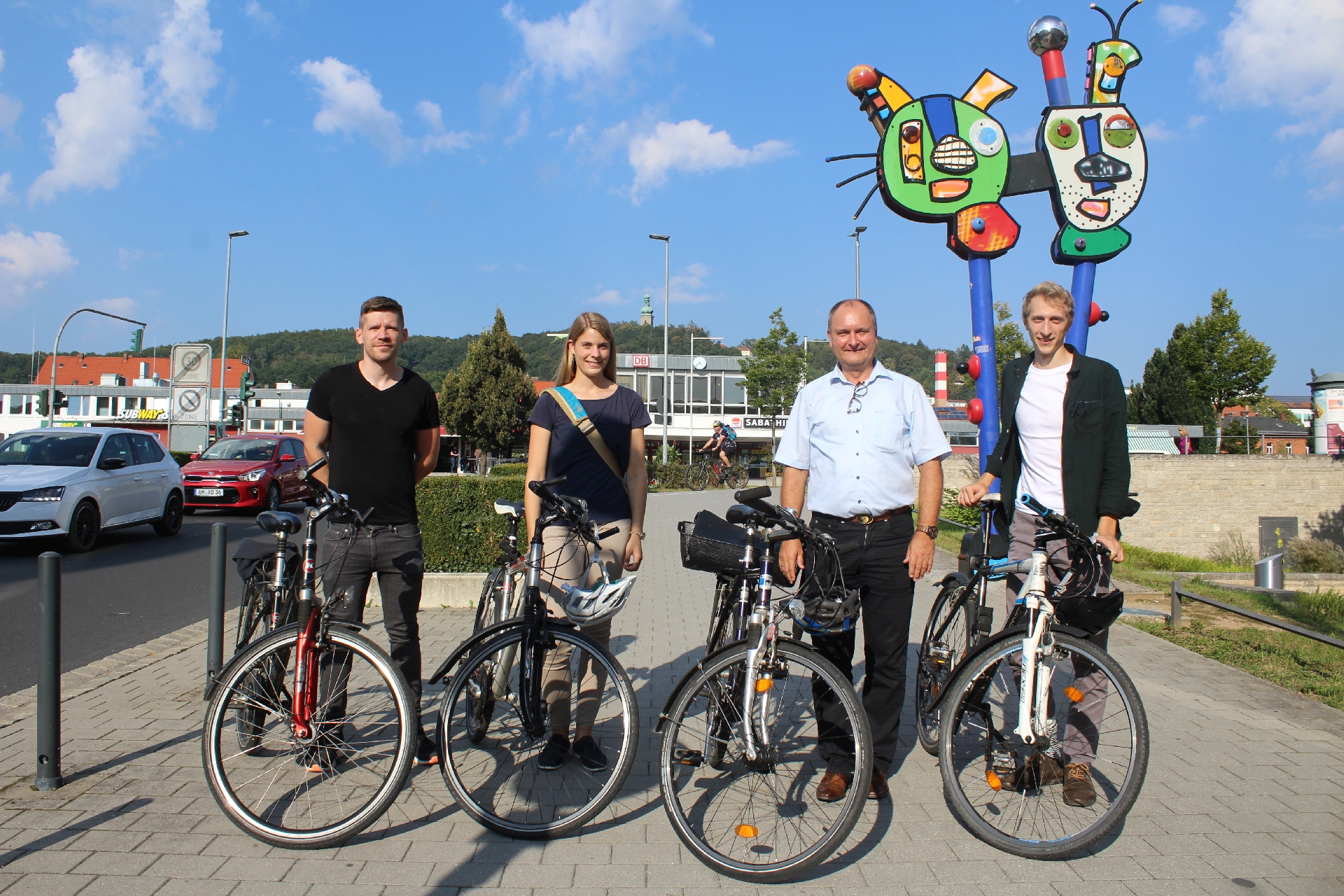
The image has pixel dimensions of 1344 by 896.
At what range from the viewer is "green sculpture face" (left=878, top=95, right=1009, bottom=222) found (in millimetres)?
9461

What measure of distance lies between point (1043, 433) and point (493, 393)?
126 feet

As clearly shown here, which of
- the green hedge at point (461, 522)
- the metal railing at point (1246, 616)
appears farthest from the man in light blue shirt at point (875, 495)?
the green hedge at point (461, 522)

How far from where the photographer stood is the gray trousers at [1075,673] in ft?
11.3

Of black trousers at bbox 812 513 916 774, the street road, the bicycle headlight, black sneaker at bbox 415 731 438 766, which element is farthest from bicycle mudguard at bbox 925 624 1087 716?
the bicycle headlight

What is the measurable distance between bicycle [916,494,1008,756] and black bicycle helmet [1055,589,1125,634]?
16.0 inches

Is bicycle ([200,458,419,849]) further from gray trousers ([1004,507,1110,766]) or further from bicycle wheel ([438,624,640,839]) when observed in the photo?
gray trousers ([1004,507,1110,766])

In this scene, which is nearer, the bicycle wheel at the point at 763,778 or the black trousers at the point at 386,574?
the bicycle wheel at the point at 763,778

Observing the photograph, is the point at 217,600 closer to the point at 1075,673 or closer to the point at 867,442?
the point at 867,442

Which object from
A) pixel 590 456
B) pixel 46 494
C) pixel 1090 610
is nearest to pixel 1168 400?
pixel 46 494

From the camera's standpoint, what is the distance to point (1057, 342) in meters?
3.96

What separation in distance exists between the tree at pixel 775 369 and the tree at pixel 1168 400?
19.0 metres

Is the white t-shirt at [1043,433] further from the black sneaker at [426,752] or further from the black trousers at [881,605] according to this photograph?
the black sneaker at [426,752]

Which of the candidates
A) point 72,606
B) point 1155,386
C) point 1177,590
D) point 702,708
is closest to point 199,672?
point 72,606

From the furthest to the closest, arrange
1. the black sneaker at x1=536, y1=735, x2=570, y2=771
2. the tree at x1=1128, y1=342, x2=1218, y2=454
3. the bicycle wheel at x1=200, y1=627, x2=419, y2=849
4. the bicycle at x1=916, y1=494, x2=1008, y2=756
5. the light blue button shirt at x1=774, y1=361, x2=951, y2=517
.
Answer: the tree at x1=1128, y1=342, x2=1218, y2=454 → the bicycle at x1=916, y1=494, x2=1008, y2=756 → the black sneaker at x1=536, y1=735, x2=570, y2=771 → the light blue button shirt at x1=774, y1=361, x2=951, y2=517 → the bicycle wheel at x1=200, y1=627, x2=419, y2=849
